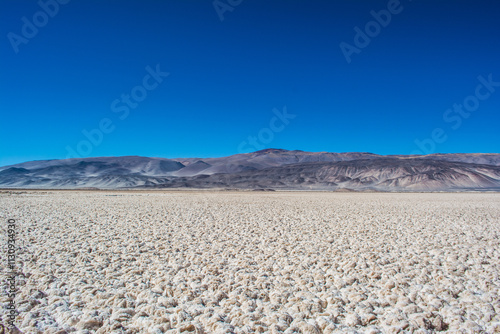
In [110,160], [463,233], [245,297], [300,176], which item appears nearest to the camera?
[245,297]

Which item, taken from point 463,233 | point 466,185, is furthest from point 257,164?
point 463,233

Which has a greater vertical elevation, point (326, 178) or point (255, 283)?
point (326, 178)

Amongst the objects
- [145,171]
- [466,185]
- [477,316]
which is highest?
[145,171]

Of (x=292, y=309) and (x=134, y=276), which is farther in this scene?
(x=134, y=276)

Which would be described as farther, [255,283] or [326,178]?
[326,178]

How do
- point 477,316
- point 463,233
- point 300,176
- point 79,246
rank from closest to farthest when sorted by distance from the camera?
point 477,316, point 79,246, point 463,233, point 300,176

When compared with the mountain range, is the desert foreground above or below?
below

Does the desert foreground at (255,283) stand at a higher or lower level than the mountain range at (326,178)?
lower

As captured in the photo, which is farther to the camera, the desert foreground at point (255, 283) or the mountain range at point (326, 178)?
the mountain range at point (326, 178)

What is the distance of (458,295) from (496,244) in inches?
167

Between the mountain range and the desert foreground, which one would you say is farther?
the mountain range

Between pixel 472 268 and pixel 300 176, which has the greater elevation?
pixel 300 176

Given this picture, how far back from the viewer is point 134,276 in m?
4.82

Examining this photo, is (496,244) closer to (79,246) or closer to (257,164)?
(79,246)
